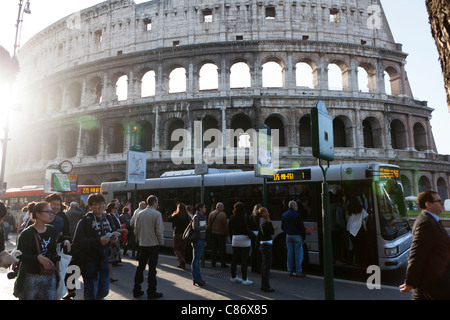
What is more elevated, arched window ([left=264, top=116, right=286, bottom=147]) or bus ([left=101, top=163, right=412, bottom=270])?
arched window ([left=264, top=116, right=286, bottom=147])

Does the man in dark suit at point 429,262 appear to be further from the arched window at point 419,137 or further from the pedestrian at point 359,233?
the arched window at point 419,137

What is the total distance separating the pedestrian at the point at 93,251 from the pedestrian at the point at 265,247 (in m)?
3.17

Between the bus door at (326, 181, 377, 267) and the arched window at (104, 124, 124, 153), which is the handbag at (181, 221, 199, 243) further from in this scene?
the arched window at (104, 124, 124, 153)

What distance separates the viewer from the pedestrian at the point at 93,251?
4.30 meters

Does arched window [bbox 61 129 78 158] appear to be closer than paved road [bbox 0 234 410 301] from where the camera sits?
No

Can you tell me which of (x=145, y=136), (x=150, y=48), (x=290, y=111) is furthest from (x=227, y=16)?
(x=145, y=136)

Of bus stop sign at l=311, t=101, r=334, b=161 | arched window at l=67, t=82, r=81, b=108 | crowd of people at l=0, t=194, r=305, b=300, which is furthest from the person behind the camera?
arched window at l=67, t=82, r=81, b=108

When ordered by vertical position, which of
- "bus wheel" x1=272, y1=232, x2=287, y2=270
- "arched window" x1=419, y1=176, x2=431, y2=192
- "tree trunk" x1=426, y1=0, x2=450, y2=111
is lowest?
"bus wheel" x1=272, y1=232, x2=287, y2=270

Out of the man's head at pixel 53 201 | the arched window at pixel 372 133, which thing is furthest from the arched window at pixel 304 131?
the man's head at pixel 53 201

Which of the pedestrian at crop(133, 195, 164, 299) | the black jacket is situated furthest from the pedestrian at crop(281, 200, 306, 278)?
the black jacket

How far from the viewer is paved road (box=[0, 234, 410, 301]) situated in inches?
226

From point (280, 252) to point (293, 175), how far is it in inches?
91.0

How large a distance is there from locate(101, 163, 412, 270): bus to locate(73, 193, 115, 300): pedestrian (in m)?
5.54
